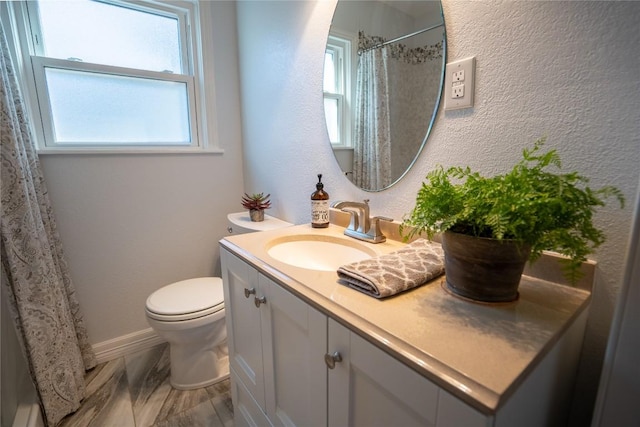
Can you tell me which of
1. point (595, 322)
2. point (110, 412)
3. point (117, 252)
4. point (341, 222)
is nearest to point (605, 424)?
point (595, 322)

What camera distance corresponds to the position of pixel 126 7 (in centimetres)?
165

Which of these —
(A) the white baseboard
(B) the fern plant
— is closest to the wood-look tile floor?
(A) the white baseboard

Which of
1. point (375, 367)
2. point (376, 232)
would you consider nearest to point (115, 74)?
point (376, 232)

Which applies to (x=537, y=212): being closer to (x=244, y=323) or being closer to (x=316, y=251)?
(x=316, y=251)

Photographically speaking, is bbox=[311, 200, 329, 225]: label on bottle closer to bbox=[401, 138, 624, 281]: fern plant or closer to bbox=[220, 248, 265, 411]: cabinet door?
bbox=[220, 248, 265, 411]: cabinet door

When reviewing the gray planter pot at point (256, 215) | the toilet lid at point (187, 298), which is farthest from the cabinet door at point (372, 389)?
the gray planter pot at point (256, 215)

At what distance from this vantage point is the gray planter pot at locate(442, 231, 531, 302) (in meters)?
0.55

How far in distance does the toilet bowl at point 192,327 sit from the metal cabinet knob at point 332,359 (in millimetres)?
940

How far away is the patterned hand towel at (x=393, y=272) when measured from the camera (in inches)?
25.4

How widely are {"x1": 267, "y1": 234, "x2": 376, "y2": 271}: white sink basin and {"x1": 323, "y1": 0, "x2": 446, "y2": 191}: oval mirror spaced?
24 centimetres

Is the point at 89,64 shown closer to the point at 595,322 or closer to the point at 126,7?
the point at 126,7

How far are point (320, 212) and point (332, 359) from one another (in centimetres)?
69

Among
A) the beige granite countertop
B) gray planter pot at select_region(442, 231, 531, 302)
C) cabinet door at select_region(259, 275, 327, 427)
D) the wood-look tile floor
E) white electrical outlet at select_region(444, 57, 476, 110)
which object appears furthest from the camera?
the wood-look tile floor

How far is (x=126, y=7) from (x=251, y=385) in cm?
199
